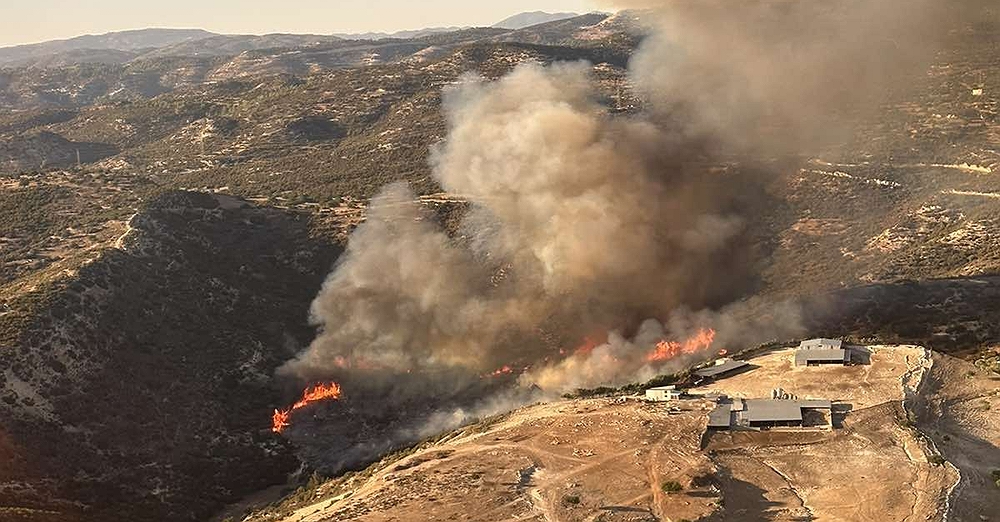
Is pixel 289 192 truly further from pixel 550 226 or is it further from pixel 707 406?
pixel 707 406

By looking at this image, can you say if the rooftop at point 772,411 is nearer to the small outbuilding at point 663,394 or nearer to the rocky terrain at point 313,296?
the rocky terrain at point 313,296

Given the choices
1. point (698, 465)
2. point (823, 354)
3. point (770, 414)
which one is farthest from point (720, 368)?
point (698, 465)

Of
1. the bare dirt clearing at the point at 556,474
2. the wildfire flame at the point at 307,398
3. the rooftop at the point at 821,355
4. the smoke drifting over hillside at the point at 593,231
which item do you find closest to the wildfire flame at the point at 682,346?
the smoke drifting over hillside at the point at 593,231

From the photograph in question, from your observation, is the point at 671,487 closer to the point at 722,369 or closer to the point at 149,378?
the point at 722,369

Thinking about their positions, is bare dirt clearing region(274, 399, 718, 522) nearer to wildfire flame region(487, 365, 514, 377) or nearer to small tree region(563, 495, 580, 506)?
small tree region(563, 495, 580, 506)

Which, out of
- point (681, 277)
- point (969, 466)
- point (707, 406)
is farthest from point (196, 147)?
point (969, 466)

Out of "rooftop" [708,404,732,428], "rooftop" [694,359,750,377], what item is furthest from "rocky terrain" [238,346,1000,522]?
"rooftop" [694,359,750,377]
